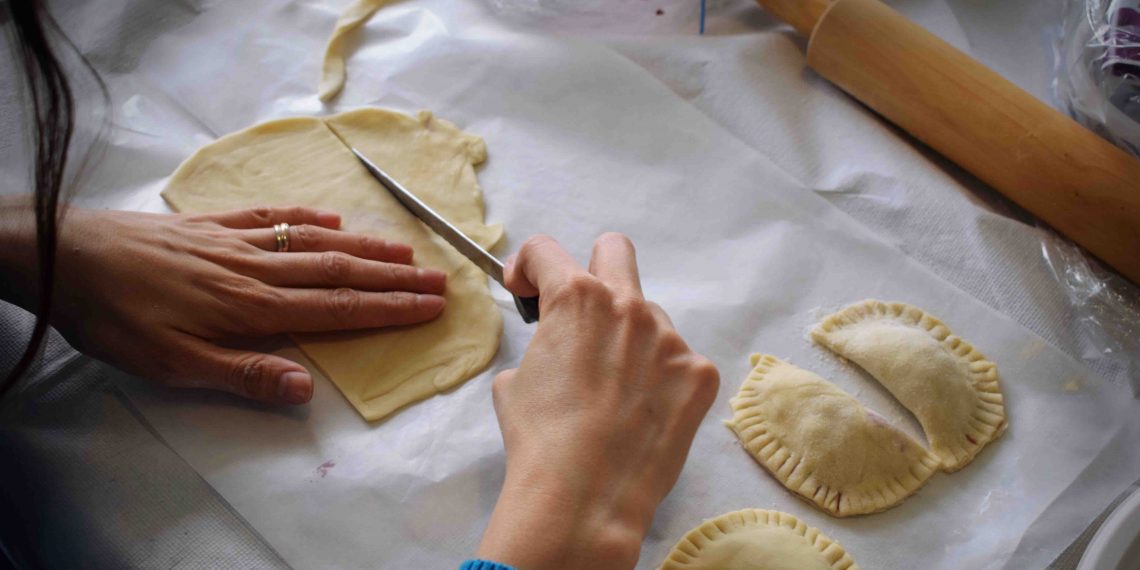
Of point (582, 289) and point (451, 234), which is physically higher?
point (582, 289)

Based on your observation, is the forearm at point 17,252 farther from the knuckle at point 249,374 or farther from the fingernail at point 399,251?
the fingernail at point 399,251

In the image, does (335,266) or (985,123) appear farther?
(985,123)

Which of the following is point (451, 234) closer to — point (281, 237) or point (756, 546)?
point (281, 237)

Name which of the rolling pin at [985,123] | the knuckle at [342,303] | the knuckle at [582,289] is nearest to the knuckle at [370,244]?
the knuckle at [342,303]

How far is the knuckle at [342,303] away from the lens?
5.17 feet

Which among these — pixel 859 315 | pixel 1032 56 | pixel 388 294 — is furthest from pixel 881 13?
pixel 388 294

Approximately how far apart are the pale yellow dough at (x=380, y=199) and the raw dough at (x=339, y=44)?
0.14 metres

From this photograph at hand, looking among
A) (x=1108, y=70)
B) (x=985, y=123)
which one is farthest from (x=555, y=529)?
(x=1108, y=70)

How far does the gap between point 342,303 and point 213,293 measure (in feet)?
0.72

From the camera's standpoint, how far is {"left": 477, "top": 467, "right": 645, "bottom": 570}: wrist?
112 centimetres

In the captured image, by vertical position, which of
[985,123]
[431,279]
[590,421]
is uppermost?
[985,123]

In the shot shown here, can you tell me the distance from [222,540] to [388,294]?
1.65 ft

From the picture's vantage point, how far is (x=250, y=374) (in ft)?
4.86

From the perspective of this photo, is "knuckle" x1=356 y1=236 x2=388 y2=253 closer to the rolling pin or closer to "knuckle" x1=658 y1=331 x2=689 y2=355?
"knuckle" x1=658 y1=331 x2=689 y2=355
